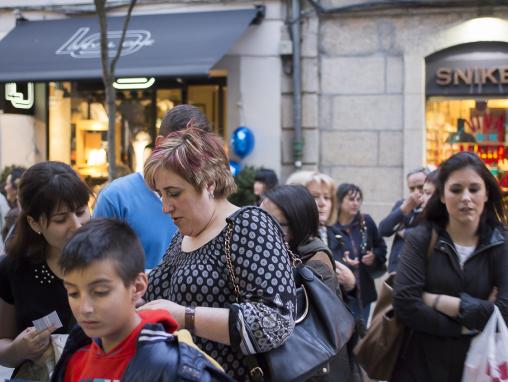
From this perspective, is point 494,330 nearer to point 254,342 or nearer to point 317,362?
point 317,362

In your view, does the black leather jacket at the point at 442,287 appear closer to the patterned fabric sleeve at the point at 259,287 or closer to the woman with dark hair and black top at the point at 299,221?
the woman with dark hair and black top at the point at 299,221

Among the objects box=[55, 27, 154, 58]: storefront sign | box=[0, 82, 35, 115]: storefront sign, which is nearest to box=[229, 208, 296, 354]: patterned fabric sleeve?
box=[55, 27, 154, 58]: storefront sign

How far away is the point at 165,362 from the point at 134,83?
10.6m

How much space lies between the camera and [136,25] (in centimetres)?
1266

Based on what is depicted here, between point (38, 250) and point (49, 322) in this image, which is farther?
point (38, 250)

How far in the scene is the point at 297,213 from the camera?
14.4 feet

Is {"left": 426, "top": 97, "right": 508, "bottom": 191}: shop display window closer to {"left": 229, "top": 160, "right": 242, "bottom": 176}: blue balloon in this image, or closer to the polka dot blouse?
{"left": 229, "top": 160, "right": 242, "bottom": 176}: blue balloon

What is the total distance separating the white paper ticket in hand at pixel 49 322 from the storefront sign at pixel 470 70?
9274 millimetres

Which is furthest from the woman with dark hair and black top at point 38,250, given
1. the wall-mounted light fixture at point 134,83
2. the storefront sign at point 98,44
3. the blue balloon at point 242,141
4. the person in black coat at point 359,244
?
the wall-mounted light fixture at point 134,83

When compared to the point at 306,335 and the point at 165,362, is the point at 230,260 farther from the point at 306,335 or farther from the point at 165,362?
the point at 165,362

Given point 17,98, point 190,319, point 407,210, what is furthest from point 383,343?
point 17,98

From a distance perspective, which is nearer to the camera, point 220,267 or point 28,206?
point 220,267

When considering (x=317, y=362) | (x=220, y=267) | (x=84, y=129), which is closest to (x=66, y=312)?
(x=220, y=267)

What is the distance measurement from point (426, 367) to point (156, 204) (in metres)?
1.60
